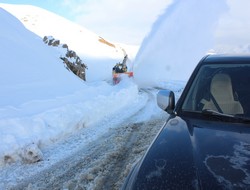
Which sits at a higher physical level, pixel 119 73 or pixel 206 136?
pixel 206 136

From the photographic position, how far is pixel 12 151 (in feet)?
19.7

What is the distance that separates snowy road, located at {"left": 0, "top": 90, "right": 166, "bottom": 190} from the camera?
482 cm

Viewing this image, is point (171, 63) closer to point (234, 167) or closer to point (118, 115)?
point (118, 115)

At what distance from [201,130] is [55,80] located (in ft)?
37.2

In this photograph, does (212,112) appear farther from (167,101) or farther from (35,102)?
(35,102)

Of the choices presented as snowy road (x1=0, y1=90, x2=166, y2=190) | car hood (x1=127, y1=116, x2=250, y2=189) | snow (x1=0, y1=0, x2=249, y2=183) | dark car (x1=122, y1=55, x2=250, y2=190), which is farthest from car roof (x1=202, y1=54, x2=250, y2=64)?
snow (x1=0, y1=0, x2=249, y2=183)

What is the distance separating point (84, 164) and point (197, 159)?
3459 millimetres

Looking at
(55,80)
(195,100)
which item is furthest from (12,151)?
(55,80)

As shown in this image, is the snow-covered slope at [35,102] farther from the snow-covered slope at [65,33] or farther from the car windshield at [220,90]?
the snow-covered slope at [65,33]

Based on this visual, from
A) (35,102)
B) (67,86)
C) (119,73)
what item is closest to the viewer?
(35,102)

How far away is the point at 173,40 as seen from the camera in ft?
86.5

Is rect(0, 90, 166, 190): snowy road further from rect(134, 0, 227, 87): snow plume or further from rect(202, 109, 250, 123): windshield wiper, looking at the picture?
rect(134, 0, 227, 87): snow plume

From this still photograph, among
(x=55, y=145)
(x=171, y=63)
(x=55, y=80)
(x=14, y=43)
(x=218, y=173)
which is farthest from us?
(x=171, y=63)

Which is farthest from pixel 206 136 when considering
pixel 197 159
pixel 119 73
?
pixel 119 73
